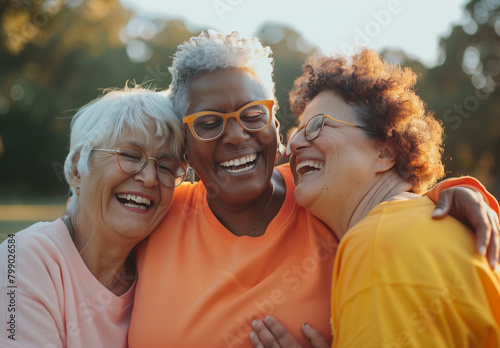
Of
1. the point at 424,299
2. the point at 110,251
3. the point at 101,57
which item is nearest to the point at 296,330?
the point at 424,299

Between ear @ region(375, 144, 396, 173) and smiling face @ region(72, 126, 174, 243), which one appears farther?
smiling face @ region(72, 126, 174, 243)

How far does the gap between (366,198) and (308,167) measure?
1.38 feet

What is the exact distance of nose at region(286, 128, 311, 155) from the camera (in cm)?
279

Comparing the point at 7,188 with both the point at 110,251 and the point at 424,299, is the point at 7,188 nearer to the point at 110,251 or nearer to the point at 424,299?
the point at 110,251

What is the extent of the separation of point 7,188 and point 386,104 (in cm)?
2847

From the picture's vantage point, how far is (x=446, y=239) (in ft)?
6.31

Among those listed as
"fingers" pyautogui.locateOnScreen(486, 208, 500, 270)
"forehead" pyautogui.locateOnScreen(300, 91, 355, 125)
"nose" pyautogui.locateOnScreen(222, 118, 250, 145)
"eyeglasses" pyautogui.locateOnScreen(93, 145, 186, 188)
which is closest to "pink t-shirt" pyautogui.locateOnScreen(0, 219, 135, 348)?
"eyeglasses" pyautogui.locateOnScreen(93, 145, 186, 188)

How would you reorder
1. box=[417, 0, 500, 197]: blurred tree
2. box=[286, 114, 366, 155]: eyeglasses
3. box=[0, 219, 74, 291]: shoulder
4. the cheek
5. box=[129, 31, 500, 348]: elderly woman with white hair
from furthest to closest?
box=[417, 0, 500, 197]: blurred tree
the cheek
box=[286, 114, 366, 155]: eyeglasses
box=[129, 31, 500, 348]: elderly woman with white hair
box=[0, 219, 74, 291]: shoulder

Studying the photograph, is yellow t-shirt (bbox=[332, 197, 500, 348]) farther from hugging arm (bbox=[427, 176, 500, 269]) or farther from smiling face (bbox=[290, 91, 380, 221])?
smiling face (bbox=[290, 91, 380, 221])

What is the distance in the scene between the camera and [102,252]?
9.43ft

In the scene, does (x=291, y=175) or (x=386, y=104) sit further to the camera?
(x=291, y=175)

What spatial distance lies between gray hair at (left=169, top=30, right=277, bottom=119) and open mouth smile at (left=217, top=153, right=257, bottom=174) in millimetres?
454

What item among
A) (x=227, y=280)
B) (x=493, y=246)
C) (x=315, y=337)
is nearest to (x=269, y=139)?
(x=227, y=280)

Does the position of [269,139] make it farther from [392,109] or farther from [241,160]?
[392,109]
